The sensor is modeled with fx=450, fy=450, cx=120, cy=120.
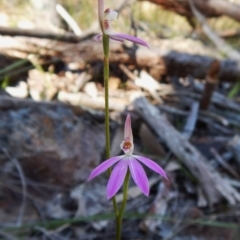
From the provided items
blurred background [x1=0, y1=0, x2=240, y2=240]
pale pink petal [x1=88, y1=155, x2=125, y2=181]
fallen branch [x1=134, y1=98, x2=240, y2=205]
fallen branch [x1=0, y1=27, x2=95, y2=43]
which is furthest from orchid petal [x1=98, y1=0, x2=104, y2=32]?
fallen branch [x1=0, y1=27, x2=95, y2=43]

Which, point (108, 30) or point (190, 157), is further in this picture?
point (190, 157)

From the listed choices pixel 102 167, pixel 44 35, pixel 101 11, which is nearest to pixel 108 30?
pixel 101 11

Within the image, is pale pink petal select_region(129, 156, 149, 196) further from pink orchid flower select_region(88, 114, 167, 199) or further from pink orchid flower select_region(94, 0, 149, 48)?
pink orchid flower select_region(94, 0, 149, 48)

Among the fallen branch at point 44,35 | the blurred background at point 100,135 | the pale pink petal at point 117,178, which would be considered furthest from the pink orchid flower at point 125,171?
the fallen branch at point 44,35

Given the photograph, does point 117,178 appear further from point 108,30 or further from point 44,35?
point 44,35

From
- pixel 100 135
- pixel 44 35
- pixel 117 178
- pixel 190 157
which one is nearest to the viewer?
pixel 117 178

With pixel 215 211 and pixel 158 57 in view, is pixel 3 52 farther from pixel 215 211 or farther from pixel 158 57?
pixel 215 211

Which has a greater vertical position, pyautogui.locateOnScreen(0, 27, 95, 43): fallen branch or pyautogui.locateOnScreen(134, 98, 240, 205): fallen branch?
pyautogui.locateOnScreen(0, 27, 95, 43): fallen branch
